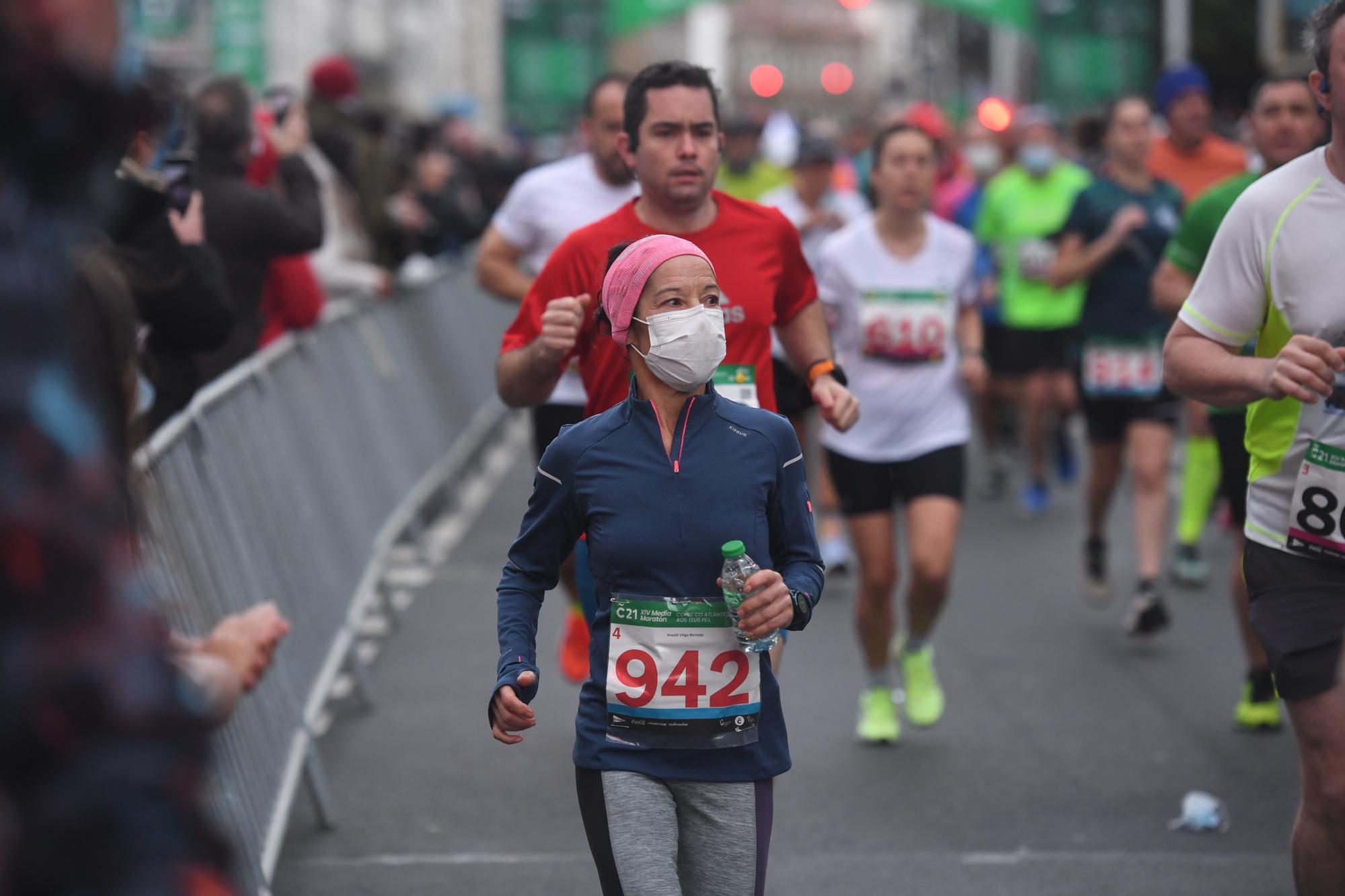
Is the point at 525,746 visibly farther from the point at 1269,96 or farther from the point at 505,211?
the point at 1269,96

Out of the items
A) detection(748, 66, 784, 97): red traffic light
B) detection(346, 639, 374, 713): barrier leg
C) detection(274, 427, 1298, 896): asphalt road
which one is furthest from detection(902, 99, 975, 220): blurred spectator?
detection(748, 66, 784, 97): red traffic light

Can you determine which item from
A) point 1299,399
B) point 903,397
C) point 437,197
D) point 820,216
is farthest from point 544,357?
point 437,197

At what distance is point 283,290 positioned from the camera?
8.02 meters

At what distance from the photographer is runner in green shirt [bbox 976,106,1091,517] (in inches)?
469

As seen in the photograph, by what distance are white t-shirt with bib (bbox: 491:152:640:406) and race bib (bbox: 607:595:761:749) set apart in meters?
3.54

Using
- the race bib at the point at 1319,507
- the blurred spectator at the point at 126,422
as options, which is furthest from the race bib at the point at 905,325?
the blurred spectator at the point at 126,422

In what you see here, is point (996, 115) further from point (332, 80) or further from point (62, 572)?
point (62, 572)

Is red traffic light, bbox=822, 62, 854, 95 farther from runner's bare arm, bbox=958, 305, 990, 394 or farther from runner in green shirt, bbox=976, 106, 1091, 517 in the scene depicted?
runner's bare arm, bbox=958, 305, 990, 394

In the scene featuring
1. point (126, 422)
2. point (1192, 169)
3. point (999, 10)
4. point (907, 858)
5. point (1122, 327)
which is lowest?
Result: point (907, 858)

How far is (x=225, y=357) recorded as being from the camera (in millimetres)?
7371

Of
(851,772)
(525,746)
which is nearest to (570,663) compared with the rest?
(525,746)

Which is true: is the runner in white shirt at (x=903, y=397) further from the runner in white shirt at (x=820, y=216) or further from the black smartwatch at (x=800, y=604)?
the black smartwatch at (x=800, y=604)

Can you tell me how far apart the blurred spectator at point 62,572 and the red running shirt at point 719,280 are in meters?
3.14

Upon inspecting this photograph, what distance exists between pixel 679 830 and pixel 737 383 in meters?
1.46
